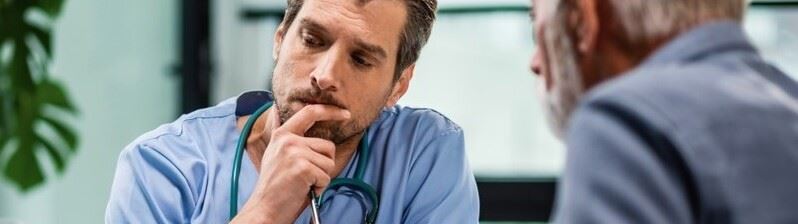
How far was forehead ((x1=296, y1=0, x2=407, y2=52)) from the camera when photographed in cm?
150

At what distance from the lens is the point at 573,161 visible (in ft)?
2.77

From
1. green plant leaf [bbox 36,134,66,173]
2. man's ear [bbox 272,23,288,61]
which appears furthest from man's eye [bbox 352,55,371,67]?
green plant leaf [bbox 36,134,66,173]

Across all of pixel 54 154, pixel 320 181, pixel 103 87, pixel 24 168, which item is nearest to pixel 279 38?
pixel 320 181

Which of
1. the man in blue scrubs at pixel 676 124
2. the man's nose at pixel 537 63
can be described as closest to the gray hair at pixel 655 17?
the man in blue scrubs at pixel 676 124

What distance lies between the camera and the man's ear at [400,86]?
160 cm

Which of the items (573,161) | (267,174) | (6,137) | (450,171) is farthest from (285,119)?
(6,137)

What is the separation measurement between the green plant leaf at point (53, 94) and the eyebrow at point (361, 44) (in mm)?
2331

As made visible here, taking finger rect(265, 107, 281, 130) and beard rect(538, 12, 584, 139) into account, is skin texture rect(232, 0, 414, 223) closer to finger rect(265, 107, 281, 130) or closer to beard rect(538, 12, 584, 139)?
finger rect(265, 107, 281, 130)

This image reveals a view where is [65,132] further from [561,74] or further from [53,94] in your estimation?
[561,74]

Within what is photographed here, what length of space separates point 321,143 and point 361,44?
12cm

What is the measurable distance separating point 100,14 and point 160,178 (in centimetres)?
308

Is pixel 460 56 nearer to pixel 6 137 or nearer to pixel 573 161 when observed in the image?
pixel 6 137

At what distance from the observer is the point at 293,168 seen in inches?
58.6

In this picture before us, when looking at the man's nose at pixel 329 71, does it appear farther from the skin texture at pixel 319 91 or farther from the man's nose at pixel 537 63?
the man's nose at pixel 537 63
